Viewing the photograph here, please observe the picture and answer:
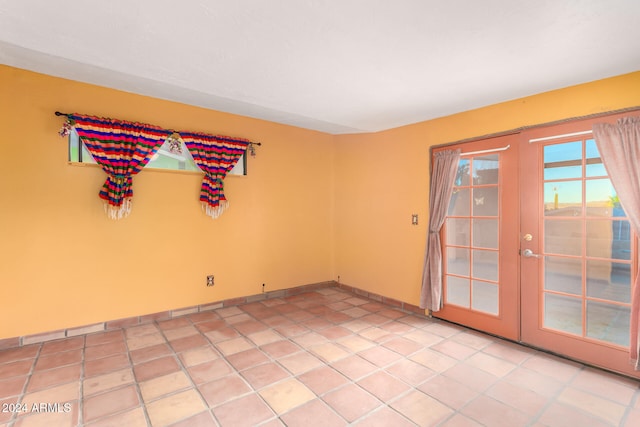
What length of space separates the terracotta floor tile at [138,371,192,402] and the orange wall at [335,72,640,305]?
2768 millimetres

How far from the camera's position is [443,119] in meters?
3.57

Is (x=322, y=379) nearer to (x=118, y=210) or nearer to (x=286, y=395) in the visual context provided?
(x=286, y=395)

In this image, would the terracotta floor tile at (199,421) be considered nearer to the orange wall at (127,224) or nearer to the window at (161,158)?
the orange wall at (127,224)

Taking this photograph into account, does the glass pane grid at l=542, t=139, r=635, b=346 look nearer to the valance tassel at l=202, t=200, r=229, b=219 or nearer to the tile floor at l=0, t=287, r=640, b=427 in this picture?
the tile floor at l=0, t=287, r=640, b=427

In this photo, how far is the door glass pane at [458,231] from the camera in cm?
339

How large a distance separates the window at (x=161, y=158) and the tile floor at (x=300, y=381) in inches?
71.8

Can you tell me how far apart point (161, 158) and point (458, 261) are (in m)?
3.67

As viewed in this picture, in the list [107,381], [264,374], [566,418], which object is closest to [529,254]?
[566,418]

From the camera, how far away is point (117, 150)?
10.2 ft

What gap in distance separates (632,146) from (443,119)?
169 centimetres

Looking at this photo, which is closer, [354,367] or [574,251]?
[354,367]

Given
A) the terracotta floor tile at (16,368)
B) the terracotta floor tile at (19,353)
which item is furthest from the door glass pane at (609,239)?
the terracotta floor tile at (19,353)

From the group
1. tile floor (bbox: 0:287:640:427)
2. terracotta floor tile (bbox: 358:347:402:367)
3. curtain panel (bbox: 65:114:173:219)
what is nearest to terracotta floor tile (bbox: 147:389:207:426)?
tile floor (bbox: 0:287:640:427)

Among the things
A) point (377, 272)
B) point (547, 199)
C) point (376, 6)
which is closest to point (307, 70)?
point (376, 6)
